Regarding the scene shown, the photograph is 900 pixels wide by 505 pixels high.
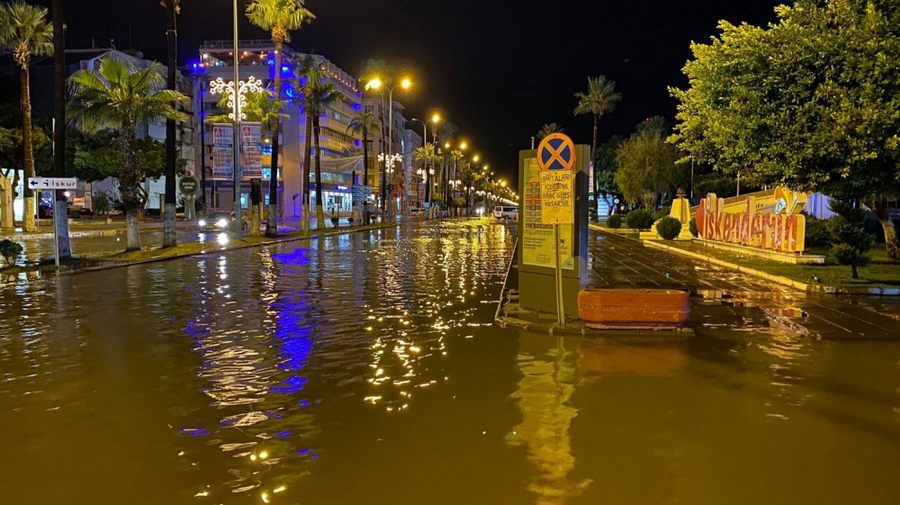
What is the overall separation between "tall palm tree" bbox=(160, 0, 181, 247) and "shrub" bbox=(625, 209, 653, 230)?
33137 millimetres

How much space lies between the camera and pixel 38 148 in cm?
5212

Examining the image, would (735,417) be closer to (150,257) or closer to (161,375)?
(161,375)

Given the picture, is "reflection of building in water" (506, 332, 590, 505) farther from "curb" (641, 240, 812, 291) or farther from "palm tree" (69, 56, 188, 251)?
"palm tree" (69, 56, 188, 251)

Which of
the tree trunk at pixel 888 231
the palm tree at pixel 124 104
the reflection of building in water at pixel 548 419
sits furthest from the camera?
the palm tree at pixel 124 104

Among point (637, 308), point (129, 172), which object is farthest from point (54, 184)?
point (637, 308)

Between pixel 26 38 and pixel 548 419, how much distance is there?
4347cm

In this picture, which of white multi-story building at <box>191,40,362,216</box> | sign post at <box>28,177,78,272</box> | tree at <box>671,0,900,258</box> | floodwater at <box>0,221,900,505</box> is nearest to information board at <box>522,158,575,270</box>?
floodwater at <box>0,221,900,505</box>

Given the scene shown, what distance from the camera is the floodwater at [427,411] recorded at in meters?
5.26

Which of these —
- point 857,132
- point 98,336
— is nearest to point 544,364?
point 98,336

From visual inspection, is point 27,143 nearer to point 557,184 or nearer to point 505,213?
point 557,184

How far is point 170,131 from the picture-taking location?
27.6m

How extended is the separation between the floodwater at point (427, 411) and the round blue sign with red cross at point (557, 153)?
106 inches

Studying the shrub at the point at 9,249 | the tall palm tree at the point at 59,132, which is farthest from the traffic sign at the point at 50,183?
the shrub at the point at 9,249

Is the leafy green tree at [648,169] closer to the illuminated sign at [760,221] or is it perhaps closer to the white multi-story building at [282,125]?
the illuminated sign at [760,221]
